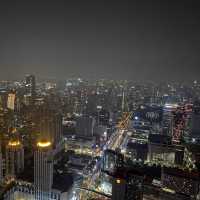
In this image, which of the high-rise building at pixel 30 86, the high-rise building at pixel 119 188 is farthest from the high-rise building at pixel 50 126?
the high-rise building at pixel 119 188

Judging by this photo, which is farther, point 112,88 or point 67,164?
point 112,88

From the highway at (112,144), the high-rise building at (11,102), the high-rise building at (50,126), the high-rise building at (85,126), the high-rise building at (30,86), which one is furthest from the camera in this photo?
the high-rise building at (30,86)

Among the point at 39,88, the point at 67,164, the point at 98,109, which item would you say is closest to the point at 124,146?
the point at 67,164

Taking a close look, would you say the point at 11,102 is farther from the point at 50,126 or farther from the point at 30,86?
the point at 50,126

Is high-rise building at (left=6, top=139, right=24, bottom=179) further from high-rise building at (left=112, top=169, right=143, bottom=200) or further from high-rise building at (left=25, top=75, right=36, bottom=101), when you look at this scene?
high-rise building at (left=25, top=75, right=36, bottom=101)

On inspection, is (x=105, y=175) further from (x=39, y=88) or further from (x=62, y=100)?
(x=39, y=88)

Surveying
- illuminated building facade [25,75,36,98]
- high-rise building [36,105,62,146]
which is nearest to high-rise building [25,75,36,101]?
illuminated building facade [25,75,36,98]

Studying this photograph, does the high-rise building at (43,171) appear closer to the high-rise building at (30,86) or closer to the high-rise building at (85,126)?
the high-rise building at (85,126)
